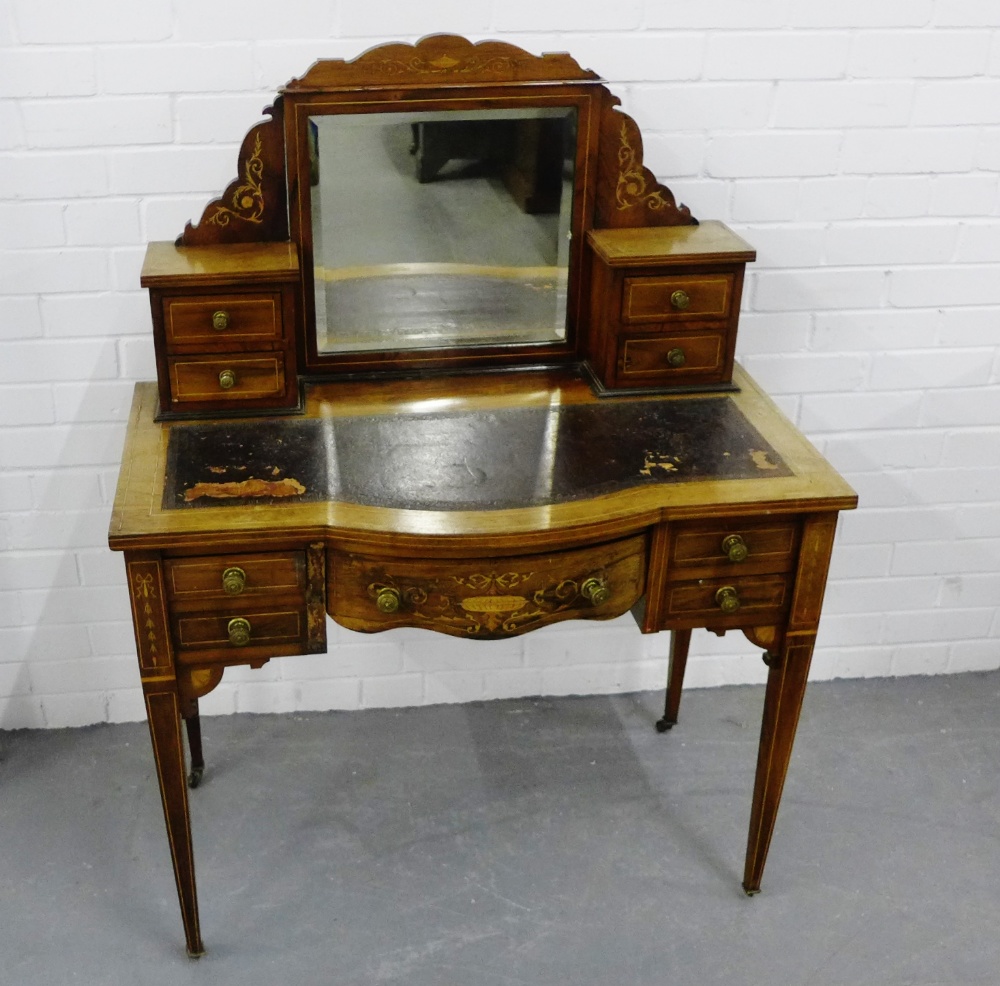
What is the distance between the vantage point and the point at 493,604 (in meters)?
1.92

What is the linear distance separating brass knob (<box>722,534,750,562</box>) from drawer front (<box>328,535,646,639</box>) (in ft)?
0.42

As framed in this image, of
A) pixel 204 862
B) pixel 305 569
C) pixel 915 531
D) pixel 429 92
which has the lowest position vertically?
pixel 204 862

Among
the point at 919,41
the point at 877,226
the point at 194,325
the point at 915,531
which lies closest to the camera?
the point at 194,325

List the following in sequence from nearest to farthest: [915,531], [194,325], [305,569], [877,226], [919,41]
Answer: [305,569] < [194,325] < [919,41] < [877,226] < [915,531]

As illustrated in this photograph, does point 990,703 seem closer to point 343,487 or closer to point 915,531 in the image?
point 915,531

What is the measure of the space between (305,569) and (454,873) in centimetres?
82

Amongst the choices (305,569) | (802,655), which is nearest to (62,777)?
(305,569)

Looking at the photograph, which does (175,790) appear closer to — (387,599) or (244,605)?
(244,605)

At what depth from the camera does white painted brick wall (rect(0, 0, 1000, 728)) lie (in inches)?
85.6

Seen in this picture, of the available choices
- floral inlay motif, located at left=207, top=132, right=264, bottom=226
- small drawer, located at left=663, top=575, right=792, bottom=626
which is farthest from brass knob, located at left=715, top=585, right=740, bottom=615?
floral inlay motif, located at left=207, top=132, right=264, bottom=226

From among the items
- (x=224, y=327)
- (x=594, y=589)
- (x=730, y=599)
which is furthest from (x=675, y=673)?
(x=224, y=327)

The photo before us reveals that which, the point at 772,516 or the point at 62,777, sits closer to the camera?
the point at 772,516

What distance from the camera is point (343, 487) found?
1891mm

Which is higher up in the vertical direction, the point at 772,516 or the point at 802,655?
the point at 772,516
